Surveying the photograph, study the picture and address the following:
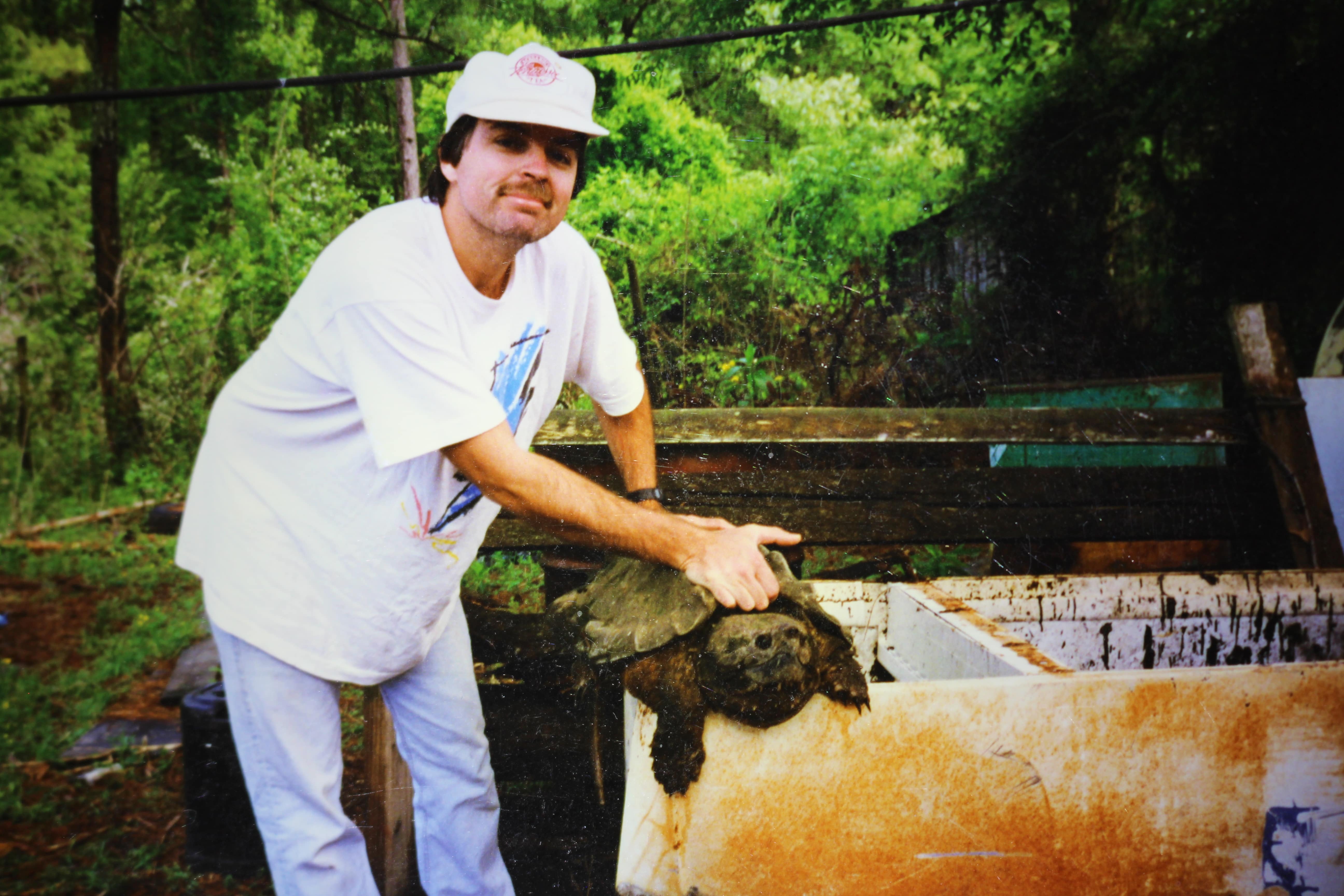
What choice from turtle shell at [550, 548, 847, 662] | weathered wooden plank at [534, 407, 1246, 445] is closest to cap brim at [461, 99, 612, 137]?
weathered wooden plank at [534, 407, 1246, 445]

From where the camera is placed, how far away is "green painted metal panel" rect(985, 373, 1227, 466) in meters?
2.55

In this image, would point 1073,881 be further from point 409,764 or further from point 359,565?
point 359,565

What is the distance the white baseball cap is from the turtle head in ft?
3.26

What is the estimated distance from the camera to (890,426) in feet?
6.56

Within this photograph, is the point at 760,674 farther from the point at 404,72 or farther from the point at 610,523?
the point at 404,72

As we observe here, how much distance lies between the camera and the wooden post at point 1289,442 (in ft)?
7.73

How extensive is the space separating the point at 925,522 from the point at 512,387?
129 centimetres

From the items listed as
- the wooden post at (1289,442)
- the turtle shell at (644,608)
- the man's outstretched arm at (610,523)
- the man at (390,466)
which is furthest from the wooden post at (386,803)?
the wooden post at (1289,442)

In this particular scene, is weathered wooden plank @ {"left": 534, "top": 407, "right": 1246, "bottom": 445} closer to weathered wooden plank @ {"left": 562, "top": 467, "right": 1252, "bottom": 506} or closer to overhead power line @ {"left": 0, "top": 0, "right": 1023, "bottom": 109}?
weathered wooden plank @ {"left": 562, "top": 467, "right": 1252, "bottom": 506}

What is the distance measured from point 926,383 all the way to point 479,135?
1347mm

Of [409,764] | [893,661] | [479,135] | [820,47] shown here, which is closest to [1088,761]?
[893,661]

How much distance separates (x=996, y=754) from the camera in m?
1.29

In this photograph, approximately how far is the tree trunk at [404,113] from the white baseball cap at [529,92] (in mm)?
232

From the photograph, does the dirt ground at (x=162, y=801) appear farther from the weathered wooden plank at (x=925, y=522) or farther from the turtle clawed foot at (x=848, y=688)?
the turtle clawed foot at (x=848, y=688)
